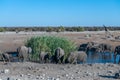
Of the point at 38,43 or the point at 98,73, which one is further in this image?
the point at 38,43

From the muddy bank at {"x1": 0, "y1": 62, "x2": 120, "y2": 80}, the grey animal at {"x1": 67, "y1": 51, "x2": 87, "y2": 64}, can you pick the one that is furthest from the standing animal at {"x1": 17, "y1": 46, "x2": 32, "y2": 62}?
the muddy bank at {"x1": 0, "y1": 62, "x2": 120, "y2": 80}

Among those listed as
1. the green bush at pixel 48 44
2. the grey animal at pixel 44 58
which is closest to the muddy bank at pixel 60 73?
the grey animal at pixel 44 58

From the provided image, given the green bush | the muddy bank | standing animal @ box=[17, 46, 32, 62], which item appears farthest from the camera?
the green bush

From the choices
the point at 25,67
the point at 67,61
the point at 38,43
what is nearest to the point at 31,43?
the point at 38,43

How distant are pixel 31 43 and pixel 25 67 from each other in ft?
39.2

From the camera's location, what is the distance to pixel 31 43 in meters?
30.8

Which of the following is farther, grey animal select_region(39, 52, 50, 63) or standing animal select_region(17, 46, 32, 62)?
standing animal select_region(17, 46, 32, 62)

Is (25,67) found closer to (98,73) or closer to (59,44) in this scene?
(98,73)

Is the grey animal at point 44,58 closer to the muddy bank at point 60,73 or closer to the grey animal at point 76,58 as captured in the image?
the grey animal at point 76,58

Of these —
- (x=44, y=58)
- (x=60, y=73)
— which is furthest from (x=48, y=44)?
(x=60, y=73)

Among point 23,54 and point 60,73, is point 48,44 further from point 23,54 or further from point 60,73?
point 60,73

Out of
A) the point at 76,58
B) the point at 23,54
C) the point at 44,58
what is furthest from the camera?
the point at 23,54

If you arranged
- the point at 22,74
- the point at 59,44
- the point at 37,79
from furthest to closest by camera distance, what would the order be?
the point at 59,44, the point at 22,74, the point at 37,79

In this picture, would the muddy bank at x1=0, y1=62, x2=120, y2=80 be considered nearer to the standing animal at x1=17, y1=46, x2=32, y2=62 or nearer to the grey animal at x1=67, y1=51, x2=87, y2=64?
the grey animal at x1=67, y1=51, x2=87, y2=64
